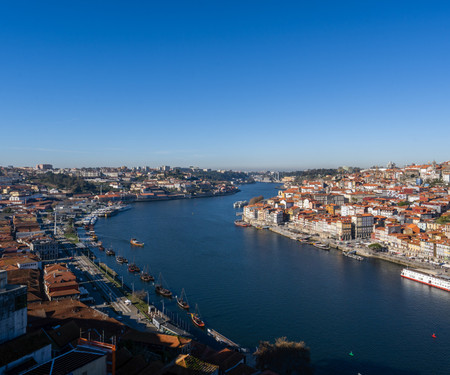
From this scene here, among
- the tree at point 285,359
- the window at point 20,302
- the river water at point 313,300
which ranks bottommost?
the river water at point 313,300

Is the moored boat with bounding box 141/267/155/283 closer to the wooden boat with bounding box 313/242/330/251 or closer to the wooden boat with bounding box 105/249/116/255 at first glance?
the wooden boat with bounding box 105/249/116/255

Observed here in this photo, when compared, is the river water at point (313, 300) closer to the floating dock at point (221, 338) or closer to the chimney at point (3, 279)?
the floating dock at point (221, 338)

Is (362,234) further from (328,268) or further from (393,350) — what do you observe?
(393,350)

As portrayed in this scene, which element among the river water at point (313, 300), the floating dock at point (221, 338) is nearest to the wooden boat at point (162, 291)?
the river water at point (313, 300)

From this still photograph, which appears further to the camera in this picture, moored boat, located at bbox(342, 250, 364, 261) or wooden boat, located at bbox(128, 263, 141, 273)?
moored boat, located at bbox(342, 250, 364, 261)

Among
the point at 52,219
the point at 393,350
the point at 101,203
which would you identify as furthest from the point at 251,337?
the point at 101,203

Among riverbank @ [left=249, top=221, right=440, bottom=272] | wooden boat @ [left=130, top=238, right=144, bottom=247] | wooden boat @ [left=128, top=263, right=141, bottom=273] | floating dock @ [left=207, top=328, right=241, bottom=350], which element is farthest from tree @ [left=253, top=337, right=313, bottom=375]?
wooden boat @ [left=130, top=238, right=144, bottom=247]

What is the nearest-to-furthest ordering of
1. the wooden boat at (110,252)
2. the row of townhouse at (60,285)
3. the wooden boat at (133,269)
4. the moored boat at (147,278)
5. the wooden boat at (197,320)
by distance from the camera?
1. the wooden boat at (197,320)
2. the row of townhouse at (60,285)
3. the moored boat at (147,278)
4. the wooden boat at (133,269)
5. the wooden boat at (110,252)
